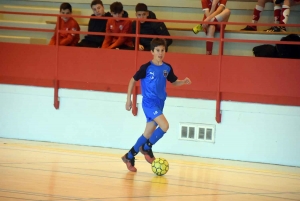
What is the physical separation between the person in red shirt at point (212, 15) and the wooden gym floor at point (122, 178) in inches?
78.4

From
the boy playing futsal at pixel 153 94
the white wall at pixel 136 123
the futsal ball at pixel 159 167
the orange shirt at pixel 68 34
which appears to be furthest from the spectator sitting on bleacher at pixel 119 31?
the futsal ball at pixel 159 167

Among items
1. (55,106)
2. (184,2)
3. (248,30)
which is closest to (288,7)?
(248,30)

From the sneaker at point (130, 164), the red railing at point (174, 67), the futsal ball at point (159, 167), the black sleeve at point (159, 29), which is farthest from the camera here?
the black sleeve at point (159, 29)

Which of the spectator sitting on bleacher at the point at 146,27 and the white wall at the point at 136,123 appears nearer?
the white wall at the point at 136,123

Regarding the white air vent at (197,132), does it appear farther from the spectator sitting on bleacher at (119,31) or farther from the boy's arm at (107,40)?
the boy's arm at (107,40)

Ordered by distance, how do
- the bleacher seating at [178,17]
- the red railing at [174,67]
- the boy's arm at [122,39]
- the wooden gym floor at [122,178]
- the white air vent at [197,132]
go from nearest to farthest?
the wooden gym floor at [122,178], the red railing at [174,67], the white air vent at [197,132], the boy's arm at [122,39], the bleacher seating at [178,17]

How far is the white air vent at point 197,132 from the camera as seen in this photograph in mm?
9594

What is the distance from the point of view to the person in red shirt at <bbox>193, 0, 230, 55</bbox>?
1012cm

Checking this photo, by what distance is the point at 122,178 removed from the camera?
7.40m

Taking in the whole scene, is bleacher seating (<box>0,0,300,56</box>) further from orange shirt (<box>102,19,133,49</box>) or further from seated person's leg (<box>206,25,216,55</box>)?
orange shirt (<box>102,19,133,49</box>)

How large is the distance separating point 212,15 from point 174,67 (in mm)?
1139

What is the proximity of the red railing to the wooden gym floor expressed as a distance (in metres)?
1.01

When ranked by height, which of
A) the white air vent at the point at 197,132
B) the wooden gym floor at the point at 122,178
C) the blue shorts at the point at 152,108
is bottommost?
the wooden gym floor at the point at 122,178

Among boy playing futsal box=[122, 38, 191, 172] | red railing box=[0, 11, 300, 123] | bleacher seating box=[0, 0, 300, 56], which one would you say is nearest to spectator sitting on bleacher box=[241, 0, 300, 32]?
bleacher seating box=[0, 0, 300, 56]
